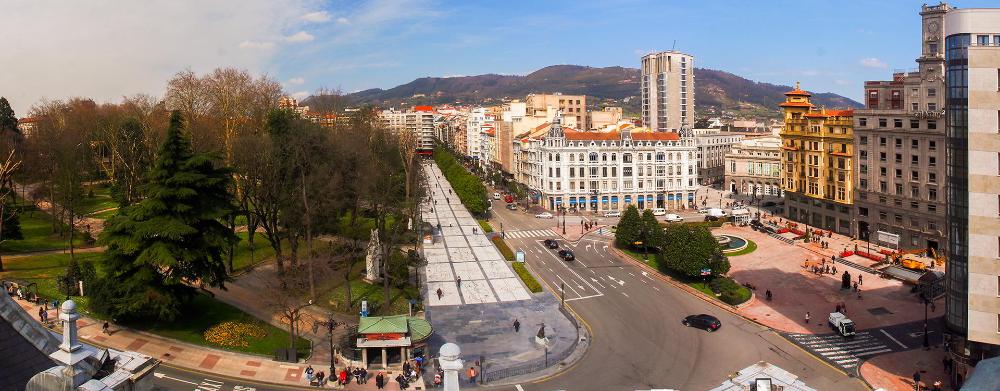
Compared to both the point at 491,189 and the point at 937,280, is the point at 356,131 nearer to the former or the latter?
the point at 491,189

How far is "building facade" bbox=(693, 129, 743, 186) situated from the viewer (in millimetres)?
116688

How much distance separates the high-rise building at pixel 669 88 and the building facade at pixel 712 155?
2422 centimetres

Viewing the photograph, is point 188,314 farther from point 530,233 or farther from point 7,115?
point 7,115

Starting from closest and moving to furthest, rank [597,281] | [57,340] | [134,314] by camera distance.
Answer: [57,340] < [134,314] < [597,281]

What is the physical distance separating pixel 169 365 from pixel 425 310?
16.0 meters

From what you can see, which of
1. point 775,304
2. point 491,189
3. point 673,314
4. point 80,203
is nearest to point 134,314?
point 80,203

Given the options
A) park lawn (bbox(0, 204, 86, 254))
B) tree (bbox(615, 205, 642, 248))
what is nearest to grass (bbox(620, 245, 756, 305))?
tree (bbox(615, 205, 642, 248))

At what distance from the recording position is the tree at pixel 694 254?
47.6 meters

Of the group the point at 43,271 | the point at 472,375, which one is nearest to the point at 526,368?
the point at 472,375

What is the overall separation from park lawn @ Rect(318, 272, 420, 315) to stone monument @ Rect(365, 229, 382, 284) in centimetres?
58

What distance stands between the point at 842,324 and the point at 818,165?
121 ft

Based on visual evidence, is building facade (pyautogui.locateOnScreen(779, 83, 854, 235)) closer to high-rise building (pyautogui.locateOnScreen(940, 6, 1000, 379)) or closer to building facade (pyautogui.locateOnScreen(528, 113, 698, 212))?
building facade (pyautogui.locateOnScreen(528, 113, 698, 212))

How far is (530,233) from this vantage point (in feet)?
235

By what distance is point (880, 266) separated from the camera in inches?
2094
